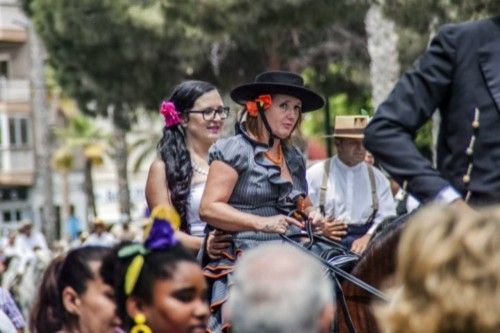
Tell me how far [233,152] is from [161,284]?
273 cm

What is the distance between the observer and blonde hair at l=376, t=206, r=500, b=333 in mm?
3945

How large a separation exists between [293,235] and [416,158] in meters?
2.49

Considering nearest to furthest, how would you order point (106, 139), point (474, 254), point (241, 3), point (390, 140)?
point (474, 254) < point (390, 140) < point (241, 3) < point (106, 139)

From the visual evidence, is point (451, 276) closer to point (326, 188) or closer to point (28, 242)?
point (326, 188)

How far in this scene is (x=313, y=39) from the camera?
30.8 m

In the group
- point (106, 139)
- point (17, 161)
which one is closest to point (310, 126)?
point (106, 139)

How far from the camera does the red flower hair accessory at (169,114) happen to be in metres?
9.34

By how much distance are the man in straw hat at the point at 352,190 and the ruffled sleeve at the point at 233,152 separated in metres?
1.81

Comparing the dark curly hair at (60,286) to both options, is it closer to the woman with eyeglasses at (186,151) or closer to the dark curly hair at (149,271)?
the dark curly hair at (149,271)

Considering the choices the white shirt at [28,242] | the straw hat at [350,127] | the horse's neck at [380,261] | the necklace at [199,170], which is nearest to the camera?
the horse's neck at [380,261]

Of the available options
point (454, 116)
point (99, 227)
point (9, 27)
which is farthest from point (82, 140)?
point (454, 116)

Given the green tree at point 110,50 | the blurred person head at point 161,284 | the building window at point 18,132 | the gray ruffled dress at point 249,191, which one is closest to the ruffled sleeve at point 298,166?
the gray ruffled dress at point 249,191

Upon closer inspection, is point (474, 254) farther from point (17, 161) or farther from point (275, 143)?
point (17, 161)

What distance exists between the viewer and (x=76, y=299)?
6145 millimetres
